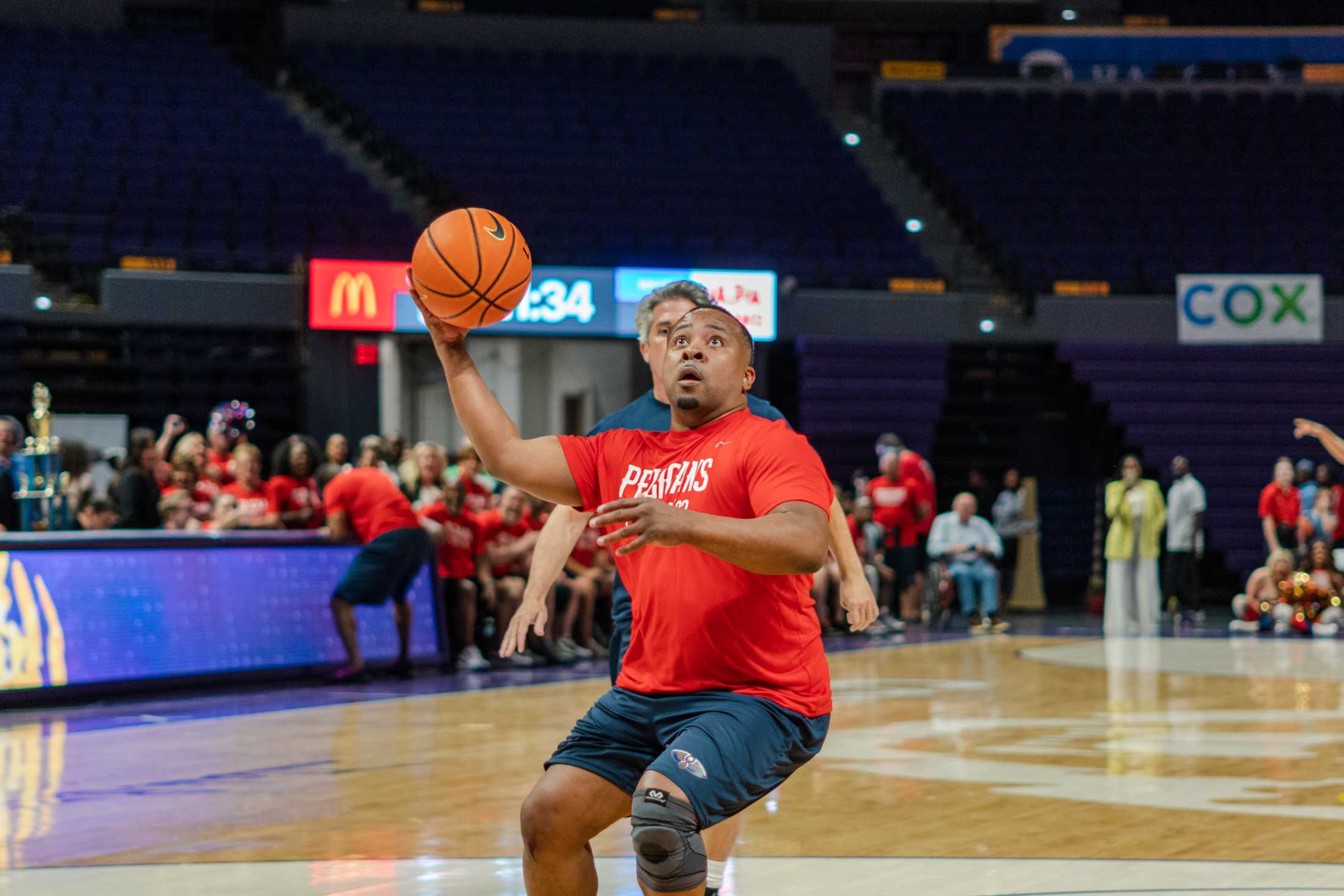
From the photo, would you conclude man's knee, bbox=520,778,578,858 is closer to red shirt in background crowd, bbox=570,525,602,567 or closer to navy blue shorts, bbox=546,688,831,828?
navy blue shorts, bbox=546,688,831,828

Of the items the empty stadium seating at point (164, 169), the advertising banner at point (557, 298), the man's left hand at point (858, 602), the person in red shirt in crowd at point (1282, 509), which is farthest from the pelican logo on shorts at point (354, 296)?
the man's left hand at point (858, 602)

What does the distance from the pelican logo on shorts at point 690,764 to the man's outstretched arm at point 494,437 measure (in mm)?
651

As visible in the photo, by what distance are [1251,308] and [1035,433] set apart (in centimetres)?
319

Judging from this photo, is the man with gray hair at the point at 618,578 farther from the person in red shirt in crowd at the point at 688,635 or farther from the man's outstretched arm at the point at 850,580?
the person in red shirt in crowd at the point at 688,635

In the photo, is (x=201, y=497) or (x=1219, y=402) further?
(x=1219, y=402)

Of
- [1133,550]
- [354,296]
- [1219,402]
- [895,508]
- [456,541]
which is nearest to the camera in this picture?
[456,541]

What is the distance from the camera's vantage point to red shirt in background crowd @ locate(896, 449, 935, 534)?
1529cm

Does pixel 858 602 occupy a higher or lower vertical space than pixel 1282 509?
higher

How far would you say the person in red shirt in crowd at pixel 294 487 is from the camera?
1059cm

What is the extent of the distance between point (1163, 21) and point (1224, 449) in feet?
33.7

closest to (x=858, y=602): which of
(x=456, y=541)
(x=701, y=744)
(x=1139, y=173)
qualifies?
(x=701, y=744)

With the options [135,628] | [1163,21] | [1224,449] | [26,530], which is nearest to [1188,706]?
[135,628]

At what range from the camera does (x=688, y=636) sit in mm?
3117

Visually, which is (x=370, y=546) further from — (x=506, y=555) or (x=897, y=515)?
(x=897, y=515)
